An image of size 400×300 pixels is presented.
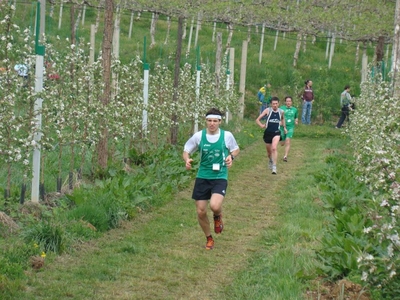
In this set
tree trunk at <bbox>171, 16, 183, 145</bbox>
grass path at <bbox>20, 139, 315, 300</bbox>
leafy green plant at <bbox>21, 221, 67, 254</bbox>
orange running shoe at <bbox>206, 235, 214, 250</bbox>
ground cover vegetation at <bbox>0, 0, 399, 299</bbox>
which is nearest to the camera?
ground cover vegetation at <bbox>0, 0, 399, 299</bbox>

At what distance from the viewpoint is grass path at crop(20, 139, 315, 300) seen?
6.92 metres

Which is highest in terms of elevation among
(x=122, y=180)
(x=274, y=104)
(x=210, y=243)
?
(x=274, y=104)

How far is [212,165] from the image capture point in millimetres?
9078

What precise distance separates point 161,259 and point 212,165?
151 cm

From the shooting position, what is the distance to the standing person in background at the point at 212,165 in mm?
8984

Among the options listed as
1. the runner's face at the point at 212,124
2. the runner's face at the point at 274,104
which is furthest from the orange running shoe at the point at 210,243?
the runner's face at the point at 274,104

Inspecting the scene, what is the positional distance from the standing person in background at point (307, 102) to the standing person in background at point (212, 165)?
2001 centimetres

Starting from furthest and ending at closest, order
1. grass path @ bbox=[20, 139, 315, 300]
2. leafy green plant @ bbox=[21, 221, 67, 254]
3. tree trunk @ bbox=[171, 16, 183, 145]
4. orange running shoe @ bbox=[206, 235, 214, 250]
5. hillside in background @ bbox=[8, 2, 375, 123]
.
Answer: hillside in background @ bbox=[8, 2, 375, 123] → tree trunk @ bbox=[171, 16, 183, 145] → orange running shoe @ bbox=[206, 235, 214, 250] → leafy green plant @ bbox=[21, 221, 67, 254] → grass path @ bbox=[20, 139, 315, 300]

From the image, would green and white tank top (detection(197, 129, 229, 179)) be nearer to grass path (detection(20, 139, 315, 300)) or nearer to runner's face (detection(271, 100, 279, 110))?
grass path (detection(20, 139, 315, 300))

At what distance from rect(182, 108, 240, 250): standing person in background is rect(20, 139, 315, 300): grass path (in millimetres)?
415

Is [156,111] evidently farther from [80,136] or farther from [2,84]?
[2,84]

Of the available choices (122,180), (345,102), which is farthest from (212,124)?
(345,102)

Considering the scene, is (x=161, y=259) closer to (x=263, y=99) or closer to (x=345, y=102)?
(x=345, y=102)

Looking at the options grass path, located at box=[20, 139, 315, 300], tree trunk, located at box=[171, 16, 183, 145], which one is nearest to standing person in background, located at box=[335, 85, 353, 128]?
tree trunk, located at box=[171, 16, 183, 145]
